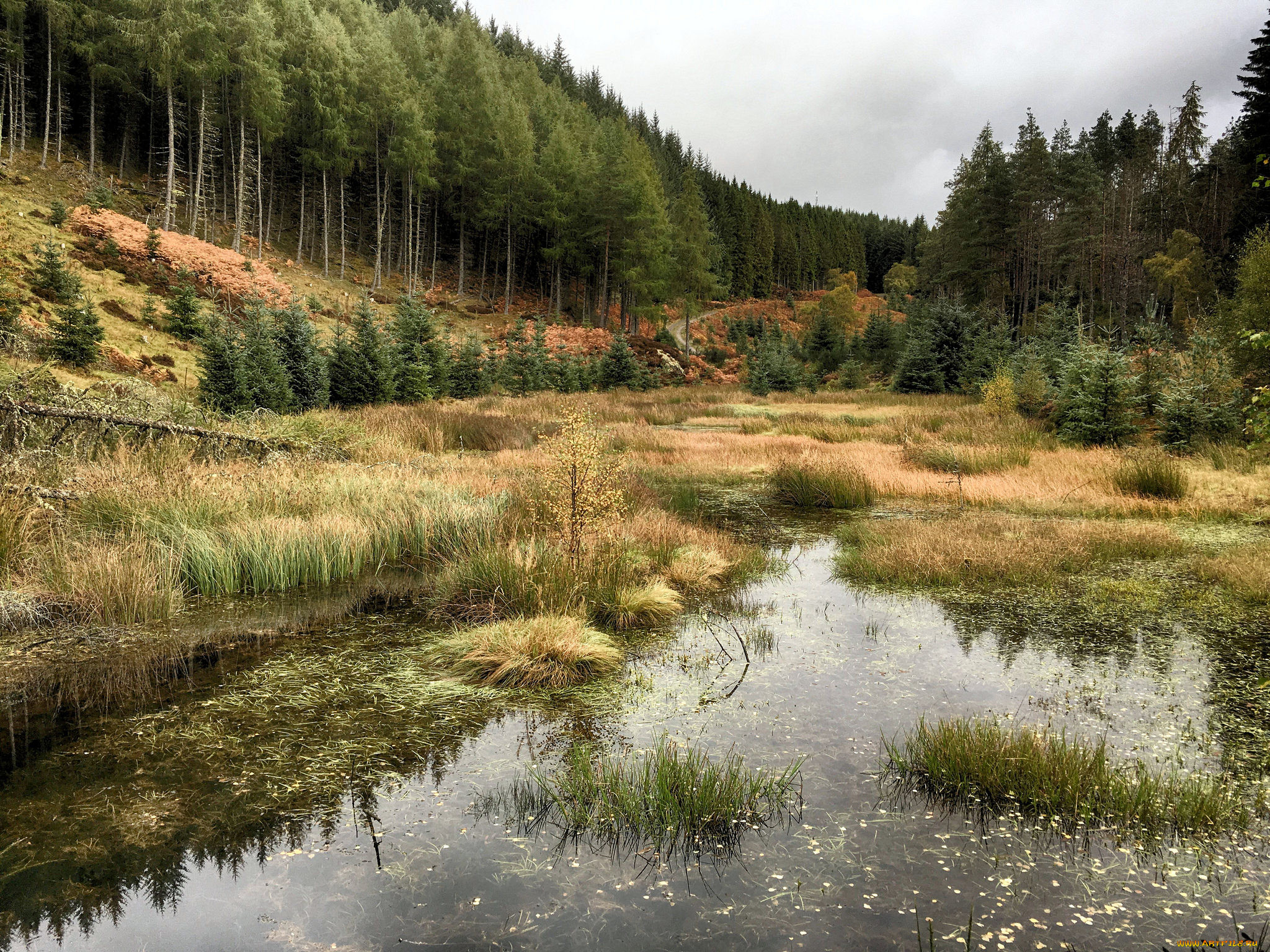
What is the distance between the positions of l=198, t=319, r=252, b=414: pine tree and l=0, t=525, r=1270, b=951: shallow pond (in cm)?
1261

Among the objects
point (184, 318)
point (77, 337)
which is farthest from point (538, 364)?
point (77, 337)

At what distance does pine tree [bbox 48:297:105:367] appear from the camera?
1884 cm

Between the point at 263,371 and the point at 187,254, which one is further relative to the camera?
the point at 187,254

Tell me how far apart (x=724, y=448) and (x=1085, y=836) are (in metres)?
15.3

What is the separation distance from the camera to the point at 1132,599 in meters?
7.86

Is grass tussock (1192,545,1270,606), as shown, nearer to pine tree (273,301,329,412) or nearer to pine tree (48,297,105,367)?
pine tree (273,301,329,412)

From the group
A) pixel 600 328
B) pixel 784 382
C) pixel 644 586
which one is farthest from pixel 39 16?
pixel 644 586

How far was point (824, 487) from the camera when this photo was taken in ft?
45.1

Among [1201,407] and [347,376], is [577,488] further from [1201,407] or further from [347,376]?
[347,376]

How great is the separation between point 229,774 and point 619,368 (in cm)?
3519

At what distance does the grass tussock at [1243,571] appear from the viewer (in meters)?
7.71

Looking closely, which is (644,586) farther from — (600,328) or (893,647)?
(600,328)

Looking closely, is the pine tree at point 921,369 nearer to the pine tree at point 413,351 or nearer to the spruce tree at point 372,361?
the pine tree at point 413,351

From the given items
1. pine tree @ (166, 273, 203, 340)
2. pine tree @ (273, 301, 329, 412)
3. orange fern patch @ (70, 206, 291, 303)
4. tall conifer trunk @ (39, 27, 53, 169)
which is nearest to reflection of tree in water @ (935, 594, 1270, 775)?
pine tree @ (273, 301, 329, 412)
